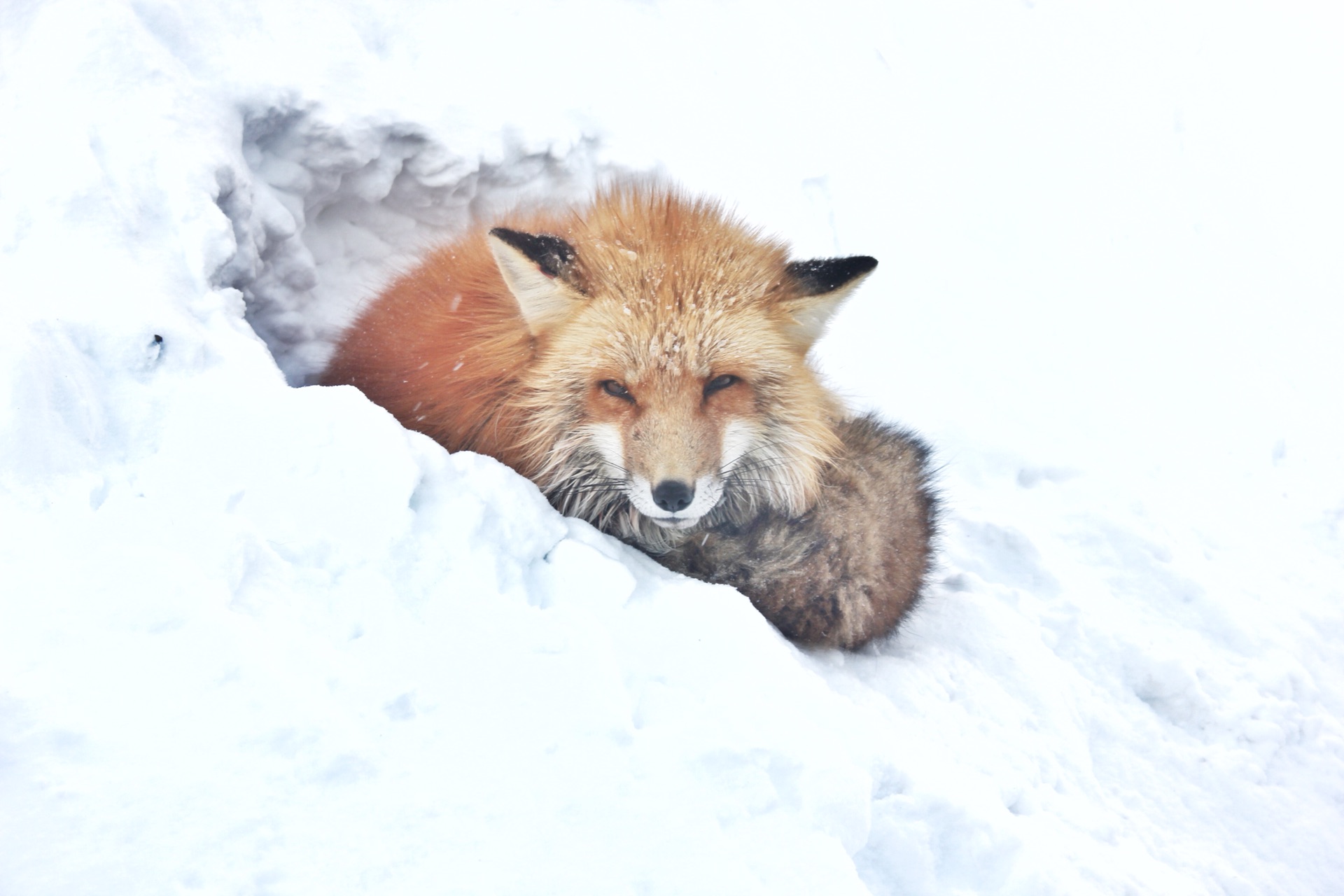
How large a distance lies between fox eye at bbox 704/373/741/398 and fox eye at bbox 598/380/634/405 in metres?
0.21

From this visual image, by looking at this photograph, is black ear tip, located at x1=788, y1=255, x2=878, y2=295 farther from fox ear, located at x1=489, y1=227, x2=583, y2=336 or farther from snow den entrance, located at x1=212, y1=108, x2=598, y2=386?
snow den entrance, located at x1=212, y1=108, x2=598, y2=386

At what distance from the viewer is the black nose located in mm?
2197

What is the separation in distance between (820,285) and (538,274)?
829 mm

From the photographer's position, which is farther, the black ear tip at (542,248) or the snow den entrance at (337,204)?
the snow den entrance at (337,204)

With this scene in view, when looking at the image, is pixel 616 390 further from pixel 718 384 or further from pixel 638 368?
pixel 718 384

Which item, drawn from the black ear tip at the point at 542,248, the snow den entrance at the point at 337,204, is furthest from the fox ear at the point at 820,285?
the snow den entrance at the point at 337,204

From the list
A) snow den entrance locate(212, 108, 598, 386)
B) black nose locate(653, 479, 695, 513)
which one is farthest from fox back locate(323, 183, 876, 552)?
snow den entrance locate(212, 108, 598, 386)

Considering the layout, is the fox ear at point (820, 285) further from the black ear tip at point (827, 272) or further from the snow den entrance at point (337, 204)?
the snow den entrance at point (337, 204)

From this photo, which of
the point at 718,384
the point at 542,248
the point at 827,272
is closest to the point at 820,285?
the point at 827,272

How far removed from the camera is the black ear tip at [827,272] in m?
2.53

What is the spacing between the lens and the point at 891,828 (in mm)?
1847

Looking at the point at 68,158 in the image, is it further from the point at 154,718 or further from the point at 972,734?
the point at 972,734

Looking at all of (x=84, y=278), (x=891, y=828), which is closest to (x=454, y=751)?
(x=891, y=828)

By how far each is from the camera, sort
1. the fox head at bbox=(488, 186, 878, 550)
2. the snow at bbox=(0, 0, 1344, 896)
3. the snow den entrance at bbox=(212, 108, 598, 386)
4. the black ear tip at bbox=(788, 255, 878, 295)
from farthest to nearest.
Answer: the snow den entrance at bbox=(212, 108, 598, 386), the black ear tip at bbox=(788, 255, 878, 295), the fox head at bbox=(488, 186, 878, 550), the snow at bbox=(0, 0, 1344, 896)
